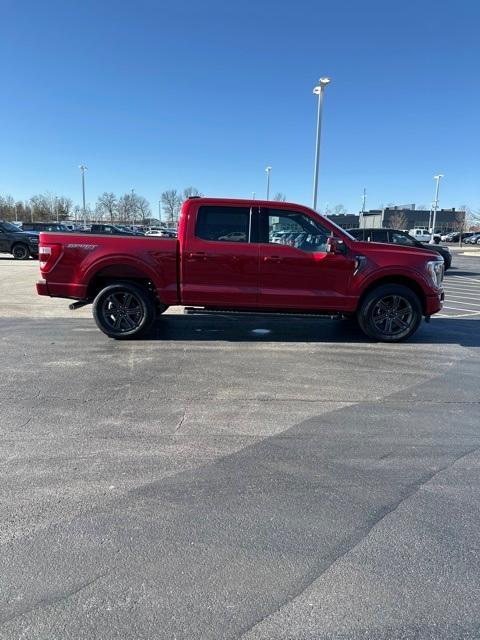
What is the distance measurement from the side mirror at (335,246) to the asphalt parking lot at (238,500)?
5.85ft

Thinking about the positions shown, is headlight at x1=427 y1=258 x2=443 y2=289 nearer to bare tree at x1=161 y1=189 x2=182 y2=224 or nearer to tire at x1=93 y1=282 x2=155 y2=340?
tire at x1=93 y1=282 x2=155 y2=340

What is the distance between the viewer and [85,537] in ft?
8.60

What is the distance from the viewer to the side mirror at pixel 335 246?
6.74m

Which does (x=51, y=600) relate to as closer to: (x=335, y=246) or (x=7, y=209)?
(x=335, y=246)

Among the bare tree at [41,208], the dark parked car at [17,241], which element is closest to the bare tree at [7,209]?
the bare tree at [41,208]

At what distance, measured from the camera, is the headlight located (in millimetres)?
6992

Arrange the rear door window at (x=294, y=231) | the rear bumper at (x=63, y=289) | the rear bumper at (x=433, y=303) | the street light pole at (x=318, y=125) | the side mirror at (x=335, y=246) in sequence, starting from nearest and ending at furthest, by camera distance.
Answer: the side mirror at (x=335, y=246)
the rear door window at (x=294, y=231)
the rear bumper at (x=63, y=289)
the rear bumper at (x=433, y=303)
the street light pole at (x=318, y=125)

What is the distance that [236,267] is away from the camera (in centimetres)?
685

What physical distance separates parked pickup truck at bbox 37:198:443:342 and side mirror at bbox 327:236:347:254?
0.01 meters

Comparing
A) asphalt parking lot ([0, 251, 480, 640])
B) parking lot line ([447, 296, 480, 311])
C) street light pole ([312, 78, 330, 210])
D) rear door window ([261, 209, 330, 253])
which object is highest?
street light pole ([312, 78, 330, 210])

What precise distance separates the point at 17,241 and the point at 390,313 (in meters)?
19.6

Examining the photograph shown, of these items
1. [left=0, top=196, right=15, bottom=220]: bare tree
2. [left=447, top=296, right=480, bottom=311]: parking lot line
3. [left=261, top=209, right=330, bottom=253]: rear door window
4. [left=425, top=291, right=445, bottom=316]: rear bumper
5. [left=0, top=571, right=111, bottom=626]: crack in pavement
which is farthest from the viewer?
[left=0, top=196, right=15, bottom=220]: bare tree

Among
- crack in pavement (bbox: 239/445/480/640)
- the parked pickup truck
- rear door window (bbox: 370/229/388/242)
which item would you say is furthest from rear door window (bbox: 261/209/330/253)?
rear door window (bbox: 370/229/388/242)

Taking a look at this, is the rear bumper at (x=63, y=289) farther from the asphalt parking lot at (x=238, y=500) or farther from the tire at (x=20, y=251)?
the tire at (x=20, y=251)
